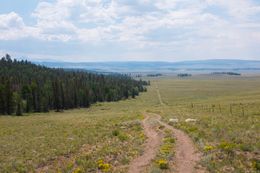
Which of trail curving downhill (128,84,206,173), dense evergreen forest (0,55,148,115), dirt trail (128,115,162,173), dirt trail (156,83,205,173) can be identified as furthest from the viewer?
dense evergreen forest (0,55,148,115)

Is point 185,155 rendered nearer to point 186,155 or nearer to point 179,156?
→ point 186,155

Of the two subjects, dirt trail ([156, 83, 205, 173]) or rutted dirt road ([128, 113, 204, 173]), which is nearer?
dirt trail ([156, 83, 205, 173])

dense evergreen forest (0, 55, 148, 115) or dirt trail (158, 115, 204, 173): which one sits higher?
dirt trail (158, 115, 204, 173)

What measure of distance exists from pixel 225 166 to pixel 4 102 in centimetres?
7594

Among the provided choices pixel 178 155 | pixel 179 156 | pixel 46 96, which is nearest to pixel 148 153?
pixel 178 155

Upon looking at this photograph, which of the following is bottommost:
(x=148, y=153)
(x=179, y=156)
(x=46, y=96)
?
(x=46, y=96)

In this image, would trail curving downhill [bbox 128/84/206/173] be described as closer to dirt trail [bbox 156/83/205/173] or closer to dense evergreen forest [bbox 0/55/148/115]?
dirt trail [bbox 156/83/205/173]

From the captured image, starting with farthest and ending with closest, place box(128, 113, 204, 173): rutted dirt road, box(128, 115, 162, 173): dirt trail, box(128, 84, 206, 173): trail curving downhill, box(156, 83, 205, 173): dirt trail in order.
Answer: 1. box(128, 115, 162, 173): dirt trail
2. box(128, 113, 204, 173): rutted dirt road
3. box(128, 84, 206, 173): trail curving downhill
4. box(156, 83, 205, 173): dirt trail

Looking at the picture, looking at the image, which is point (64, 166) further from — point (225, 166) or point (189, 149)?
point (225, 166)

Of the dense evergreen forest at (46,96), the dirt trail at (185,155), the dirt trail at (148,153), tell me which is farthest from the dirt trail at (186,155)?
the dense evergreen forest at (46,96)

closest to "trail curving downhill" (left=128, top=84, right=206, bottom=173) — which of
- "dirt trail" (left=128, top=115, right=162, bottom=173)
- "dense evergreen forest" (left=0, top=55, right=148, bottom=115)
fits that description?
"dirt trail" (left=128, top=115, right=162, bottom=173)

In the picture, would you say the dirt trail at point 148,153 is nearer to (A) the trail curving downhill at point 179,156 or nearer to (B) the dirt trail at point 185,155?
(A) the trail curving downhill at point 179,156

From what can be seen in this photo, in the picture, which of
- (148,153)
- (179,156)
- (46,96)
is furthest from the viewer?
(46,96)

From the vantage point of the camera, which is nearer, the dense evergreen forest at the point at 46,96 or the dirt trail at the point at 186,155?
the dirt trail at the point at 186,155
